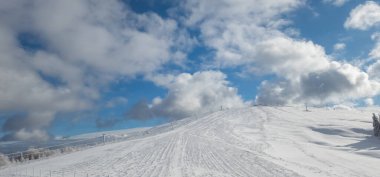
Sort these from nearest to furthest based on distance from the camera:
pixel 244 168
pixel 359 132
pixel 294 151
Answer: pixel 244 168, pixel 294 151, pixel 359 132

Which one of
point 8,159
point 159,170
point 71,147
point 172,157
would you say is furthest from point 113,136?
point 159,170

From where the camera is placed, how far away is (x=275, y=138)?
40125mm

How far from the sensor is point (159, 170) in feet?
75.3

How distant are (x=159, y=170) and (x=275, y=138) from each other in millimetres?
19962

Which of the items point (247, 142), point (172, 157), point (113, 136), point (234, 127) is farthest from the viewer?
point (113, 136)

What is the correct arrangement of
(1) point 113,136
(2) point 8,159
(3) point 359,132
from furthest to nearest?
(1) point 113,136, (3) point 359,132, (2) point 8,159

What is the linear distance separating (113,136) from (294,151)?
32533 mm

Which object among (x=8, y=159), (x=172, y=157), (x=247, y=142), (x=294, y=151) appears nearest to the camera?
(x=172, y=157)

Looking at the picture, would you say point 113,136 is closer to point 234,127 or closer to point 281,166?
point 234,127

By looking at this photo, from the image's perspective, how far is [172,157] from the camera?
28.2 m

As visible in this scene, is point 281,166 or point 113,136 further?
point 113,136

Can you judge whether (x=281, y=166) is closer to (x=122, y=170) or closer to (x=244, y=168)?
(x=244, y=168)

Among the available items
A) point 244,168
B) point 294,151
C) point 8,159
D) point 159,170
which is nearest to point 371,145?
point 294,151

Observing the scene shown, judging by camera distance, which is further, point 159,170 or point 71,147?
point 71,147
